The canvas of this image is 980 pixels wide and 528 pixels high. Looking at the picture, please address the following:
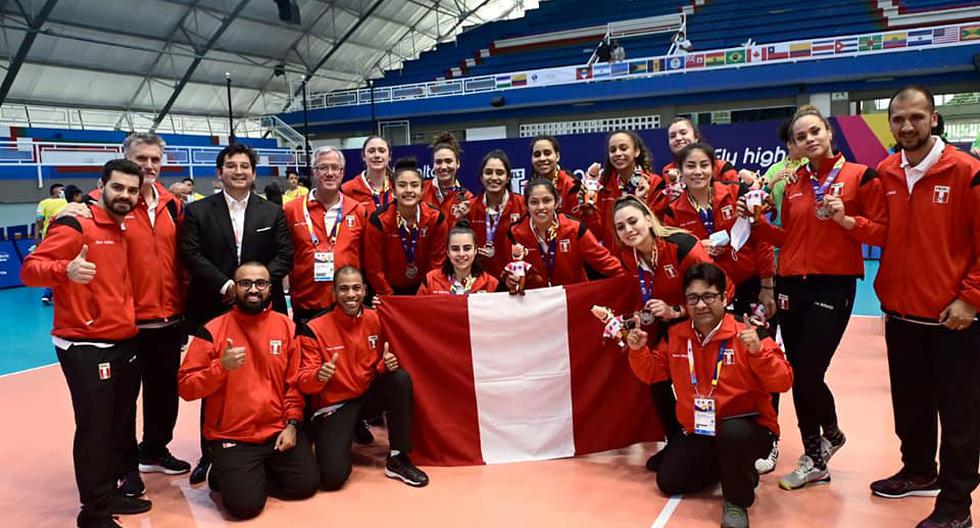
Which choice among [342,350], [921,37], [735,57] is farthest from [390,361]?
[921,37]

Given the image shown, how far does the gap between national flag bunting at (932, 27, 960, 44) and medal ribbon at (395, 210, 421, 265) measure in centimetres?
1713

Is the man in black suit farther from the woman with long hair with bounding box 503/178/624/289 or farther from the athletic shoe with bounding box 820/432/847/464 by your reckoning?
the athletic shoe with bounding box 820/432/847/464

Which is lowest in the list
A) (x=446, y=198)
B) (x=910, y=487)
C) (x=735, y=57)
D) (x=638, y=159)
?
(x=910, y=487)

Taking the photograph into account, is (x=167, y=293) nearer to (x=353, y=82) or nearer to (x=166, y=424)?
(x=166, y=424)

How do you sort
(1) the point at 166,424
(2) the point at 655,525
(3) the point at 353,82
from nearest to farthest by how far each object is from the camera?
(2) the point at 655,525 < (1) the point at 166,424 < (3) the point at 353,82

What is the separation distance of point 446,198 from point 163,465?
2.51 metres

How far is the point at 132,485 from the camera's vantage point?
3641mm

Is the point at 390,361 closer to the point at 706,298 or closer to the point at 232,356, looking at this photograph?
the point at 232,356

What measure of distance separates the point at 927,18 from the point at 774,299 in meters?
19.4

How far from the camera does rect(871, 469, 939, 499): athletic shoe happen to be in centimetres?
333

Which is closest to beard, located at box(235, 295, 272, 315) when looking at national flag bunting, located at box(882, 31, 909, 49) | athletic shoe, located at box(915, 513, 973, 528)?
athletic shoe, located at box(915, 513, 973, 528)

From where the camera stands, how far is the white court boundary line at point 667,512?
3.14m

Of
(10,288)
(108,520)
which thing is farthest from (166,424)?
(10,288)

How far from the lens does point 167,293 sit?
3654mm
